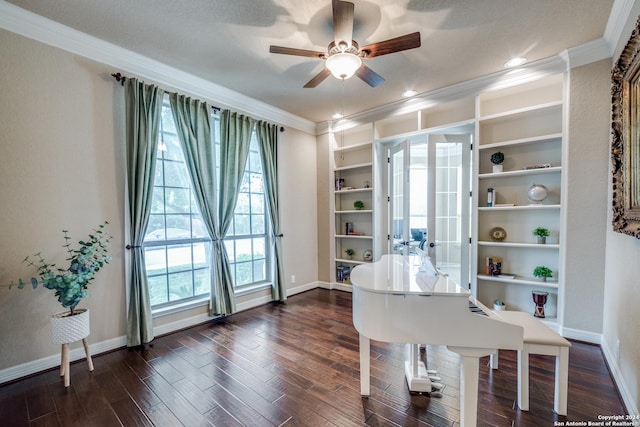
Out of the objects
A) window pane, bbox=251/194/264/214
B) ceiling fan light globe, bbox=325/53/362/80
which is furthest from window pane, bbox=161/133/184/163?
ceiling fan light globe, bbox=325/53/362/80

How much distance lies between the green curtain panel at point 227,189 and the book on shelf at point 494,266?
3420mm

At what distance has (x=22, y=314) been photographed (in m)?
2.24

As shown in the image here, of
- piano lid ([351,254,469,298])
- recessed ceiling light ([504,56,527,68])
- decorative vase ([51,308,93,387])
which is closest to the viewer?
piano lid ([351,254,469,298])

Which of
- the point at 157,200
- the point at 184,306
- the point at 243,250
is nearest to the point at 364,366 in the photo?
the point at 184,306

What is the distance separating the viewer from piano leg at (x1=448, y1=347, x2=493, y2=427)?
58.8 inches

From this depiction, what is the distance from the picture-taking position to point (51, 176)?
7.82 ft

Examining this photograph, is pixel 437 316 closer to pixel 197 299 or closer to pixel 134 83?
pixel 197 299

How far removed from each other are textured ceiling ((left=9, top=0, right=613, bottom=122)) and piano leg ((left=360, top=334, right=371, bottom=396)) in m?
2.63

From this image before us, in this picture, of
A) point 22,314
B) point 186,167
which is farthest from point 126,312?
point 186,167

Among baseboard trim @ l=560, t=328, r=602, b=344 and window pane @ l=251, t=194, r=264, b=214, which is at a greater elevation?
window pane @ l=251, t=194, r=264, b=214

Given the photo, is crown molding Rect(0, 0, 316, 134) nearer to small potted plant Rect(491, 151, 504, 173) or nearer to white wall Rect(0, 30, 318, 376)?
white wall Rect(0, 30, 318, 376)

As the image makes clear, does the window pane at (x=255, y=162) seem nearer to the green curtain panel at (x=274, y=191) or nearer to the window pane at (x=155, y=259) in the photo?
the green curtain panel at (x=274, y=191)

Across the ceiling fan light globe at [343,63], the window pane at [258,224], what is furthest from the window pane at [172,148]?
the ceiling fan light globe at [343,63]

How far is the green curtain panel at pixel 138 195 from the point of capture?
8.99 ft
